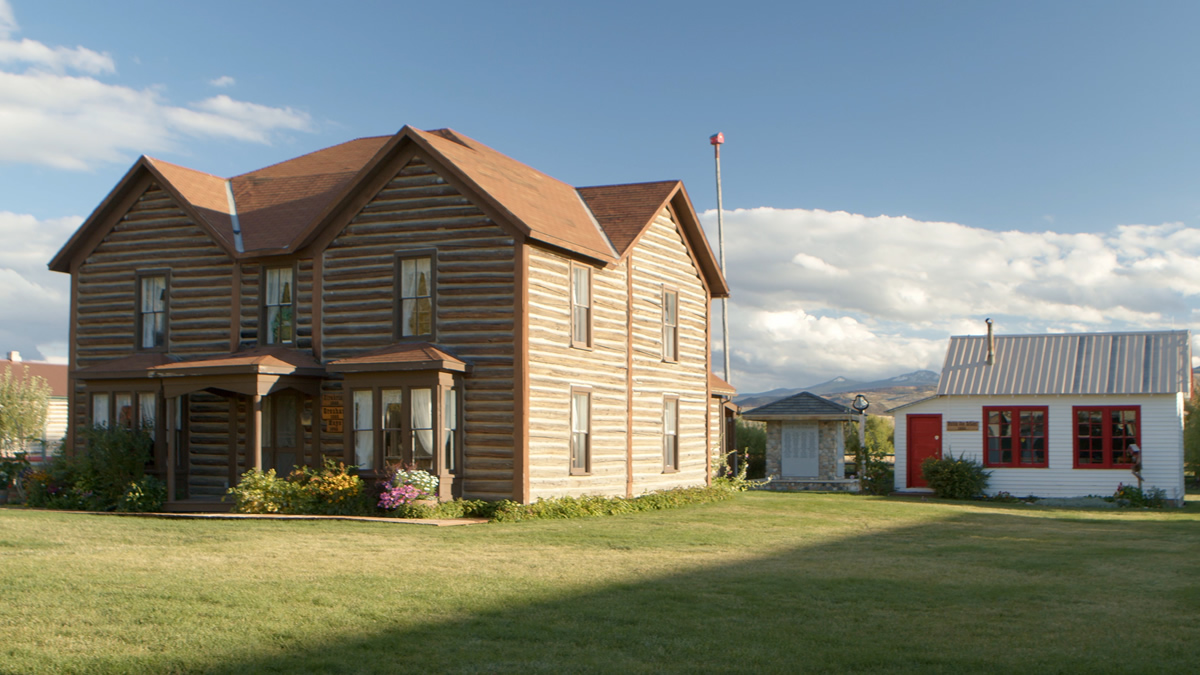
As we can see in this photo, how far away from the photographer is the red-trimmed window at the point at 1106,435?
2869cm

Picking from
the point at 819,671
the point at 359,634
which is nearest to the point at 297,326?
the point at 359,634

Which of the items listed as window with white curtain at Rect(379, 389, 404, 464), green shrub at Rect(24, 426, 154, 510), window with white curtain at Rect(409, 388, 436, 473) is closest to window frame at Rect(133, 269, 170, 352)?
green shrub at Rect(24, 426, 154, 510)

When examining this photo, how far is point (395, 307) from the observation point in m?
21.3

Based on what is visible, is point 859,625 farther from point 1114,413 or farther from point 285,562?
point 1114,413

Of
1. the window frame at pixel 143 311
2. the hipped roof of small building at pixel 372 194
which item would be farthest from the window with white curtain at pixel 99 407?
the hipped roof of small building at pixel 372 194

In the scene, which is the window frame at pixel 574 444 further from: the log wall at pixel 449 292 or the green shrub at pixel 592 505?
the log wall at pixel 449 292

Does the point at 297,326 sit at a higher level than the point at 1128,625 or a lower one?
higher

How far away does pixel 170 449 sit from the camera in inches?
826

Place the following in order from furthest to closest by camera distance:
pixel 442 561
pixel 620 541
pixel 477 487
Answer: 1. pixel 477 487
2. pixel 620 541
3. pixel 442 561

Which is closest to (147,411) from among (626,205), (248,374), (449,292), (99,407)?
(99,407)

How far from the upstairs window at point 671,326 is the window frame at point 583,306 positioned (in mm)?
3995

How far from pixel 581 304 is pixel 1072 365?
16303 millimetres

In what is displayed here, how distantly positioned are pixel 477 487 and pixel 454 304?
3.69m

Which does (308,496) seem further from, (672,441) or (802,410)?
(802,410)
